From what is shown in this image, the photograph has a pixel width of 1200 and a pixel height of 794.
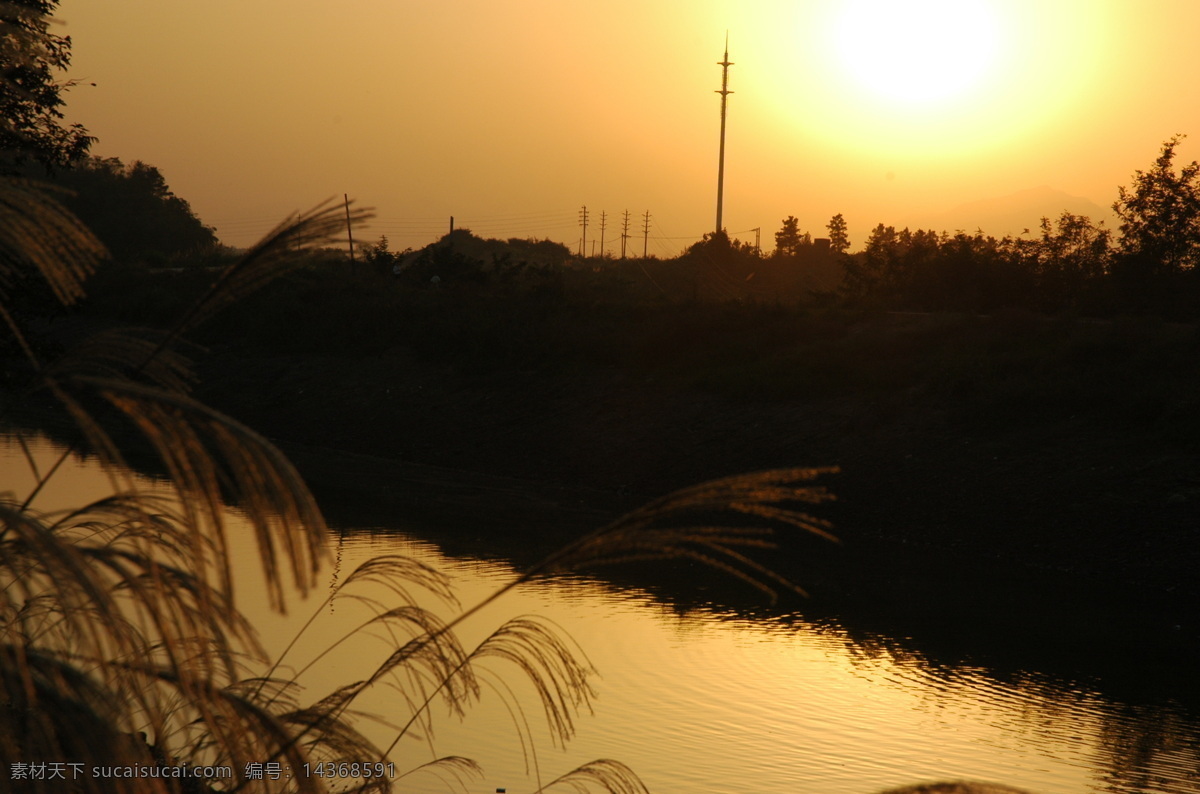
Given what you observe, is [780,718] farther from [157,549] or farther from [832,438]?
[832,438]

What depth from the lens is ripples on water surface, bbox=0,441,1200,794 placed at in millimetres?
7602

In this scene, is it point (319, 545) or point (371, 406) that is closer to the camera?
point (319, 545)

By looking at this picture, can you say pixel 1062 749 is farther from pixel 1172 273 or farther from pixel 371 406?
pixel 1172 273

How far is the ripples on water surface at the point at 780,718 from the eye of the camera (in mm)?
7602

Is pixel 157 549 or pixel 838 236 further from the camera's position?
pixel 838 236

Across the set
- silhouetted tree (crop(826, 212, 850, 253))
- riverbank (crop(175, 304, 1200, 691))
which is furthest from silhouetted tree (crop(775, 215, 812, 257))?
riverbank (crop(175, 304, 1200, 691))

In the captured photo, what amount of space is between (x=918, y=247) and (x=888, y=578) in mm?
23575

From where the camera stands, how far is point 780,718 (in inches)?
354

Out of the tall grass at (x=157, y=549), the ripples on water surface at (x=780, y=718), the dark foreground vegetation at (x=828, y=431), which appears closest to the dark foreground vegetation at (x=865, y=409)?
the dark foreground vegetation at (x=828, y=431)

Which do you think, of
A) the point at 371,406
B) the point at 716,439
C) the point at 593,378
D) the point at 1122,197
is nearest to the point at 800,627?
the point at 716,439

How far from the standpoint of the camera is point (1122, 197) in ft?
98.2

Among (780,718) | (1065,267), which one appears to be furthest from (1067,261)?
(780,718)

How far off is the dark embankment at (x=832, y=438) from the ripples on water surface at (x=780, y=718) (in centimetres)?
109

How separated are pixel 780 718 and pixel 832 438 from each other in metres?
12.0
